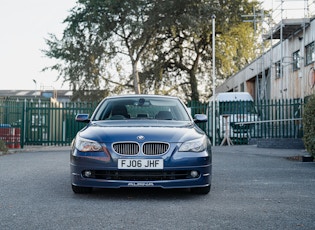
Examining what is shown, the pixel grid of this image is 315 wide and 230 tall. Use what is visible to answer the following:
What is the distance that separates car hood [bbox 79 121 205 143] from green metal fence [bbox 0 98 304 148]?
15554 mm

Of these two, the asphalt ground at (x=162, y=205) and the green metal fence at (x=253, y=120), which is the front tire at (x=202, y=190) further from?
the green metal fence at (x=253, y=120)

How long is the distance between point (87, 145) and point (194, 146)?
4.59ft

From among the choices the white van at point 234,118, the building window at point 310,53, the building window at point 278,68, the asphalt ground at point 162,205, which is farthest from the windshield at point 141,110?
the building window at point 278,68

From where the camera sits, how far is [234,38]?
3784cm

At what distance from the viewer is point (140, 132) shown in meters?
7.04

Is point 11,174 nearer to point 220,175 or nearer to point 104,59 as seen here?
point 220,175

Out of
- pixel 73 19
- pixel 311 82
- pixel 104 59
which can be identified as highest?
pixel 73 19

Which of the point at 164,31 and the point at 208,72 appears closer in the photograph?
the point at 164,31

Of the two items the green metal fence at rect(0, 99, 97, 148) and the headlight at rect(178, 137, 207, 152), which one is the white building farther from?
the headlight at rect(178, 137, 207, 152)

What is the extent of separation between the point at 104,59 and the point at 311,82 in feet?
50.9

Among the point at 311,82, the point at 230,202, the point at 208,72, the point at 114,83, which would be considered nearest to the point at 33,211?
the point at 230,202

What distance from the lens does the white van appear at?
23656 millimetres

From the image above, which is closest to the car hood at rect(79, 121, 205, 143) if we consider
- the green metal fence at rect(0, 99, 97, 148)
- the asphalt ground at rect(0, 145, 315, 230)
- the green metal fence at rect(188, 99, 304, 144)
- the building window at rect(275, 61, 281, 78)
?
the asphalt ground at rect(0, 145, 315, 230)

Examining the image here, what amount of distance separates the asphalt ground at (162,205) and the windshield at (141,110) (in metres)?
1.15
